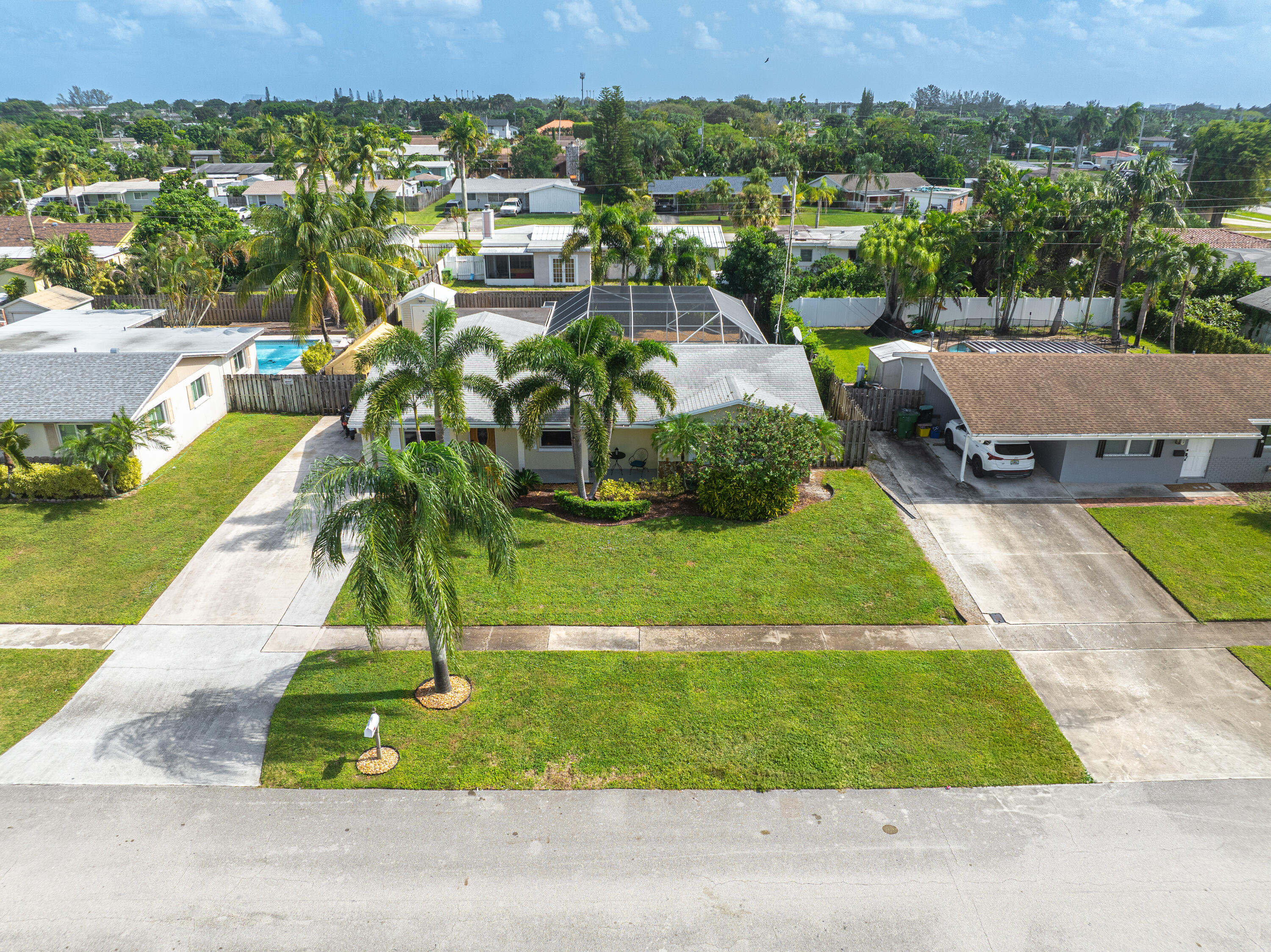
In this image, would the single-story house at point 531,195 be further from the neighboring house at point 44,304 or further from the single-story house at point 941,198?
the neighboring house at point 44,304

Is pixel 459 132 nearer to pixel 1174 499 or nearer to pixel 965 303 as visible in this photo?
pixel 965 303

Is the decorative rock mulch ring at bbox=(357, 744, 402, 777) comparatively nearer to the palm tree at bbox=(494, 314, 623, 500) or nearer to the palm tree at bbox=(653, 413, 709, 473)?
the palm tree at bbox=(494, 314, 623, 500)

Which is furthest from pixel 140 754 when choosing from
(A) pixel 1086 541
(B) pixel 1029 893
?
(A) pixel 1086 541

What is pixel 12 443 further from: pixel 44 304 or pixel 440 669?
pixel 44 304

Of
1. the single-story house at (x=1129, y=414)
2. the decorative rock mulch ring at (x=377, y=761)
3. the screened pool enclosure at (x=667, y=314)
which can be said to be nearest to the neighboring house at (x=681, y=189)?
the screened pool enclosure at (x=667, y=314)

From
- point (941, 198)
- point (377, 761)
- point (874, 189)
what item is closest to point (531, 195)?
point (874, 189)
